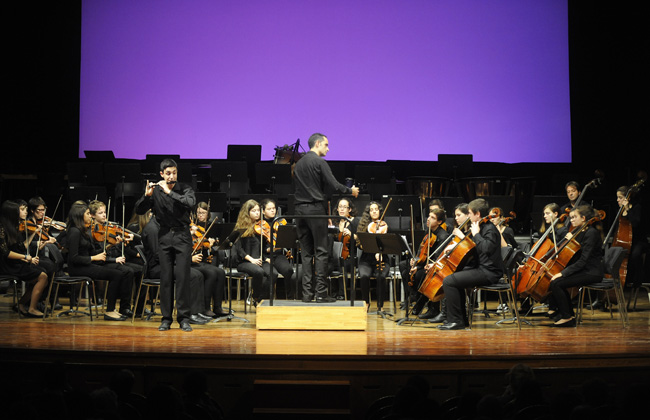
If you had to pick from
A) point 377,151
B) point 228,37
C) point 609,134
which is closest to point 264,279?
point 377,151

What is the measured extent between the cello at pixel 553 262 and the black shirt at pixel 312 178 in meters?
1.93

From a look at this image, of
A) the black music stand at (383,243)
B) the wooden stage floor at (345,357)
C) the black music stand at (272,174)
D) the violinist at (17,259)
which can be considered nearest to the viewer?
the wooden stage floor at (345,357)

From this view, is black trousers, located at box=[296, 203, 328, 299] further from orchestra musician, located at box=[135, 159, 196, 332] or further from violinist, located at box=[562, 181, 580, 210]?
violinist, located at box=[562, 181, 580, 210]

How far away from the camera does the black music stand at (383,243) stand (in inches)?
237

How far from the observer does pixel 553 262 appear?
6.23 m

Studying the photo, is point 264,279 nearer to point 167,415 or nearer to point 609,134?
point 167,415

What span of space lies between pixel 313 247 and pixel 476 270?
1.41m

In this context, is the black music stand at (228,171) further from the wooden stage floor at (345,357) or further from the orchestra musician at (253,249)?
the wooden stage floor at (345,357)

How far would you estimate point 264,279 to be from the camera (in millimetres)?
7023

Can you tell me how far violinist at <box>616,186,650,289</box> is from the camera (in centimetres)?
703

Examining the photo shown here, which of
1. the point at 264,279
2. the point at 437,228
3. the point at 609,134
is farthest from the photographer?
the point at 609,134

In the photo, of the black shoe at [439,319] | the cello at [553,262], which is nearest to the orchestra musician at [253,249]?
the black shoe at [439,319]

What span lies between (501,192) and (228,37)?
4636mm

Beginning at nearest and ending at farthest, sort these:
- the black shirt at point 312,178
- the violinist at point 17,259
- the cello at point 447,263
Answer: the black shirt at point 312,178 < the cello at point 447,263 < the violinist at point 17,259
